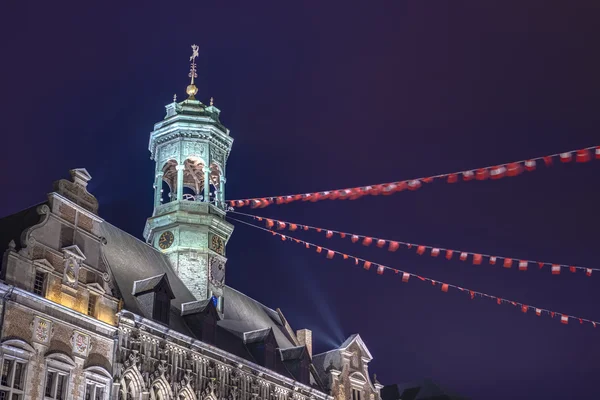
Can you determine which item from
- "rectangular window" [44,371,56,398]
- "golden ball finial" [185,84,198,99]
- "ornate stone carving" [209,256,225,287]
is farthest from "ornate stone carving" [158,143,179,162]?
"rectangular window" [44,371,56,398]

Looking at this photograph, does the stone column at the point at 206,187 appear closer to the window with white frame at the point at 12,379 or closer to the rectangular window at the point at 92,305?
the rectangular window at the point at 92,305

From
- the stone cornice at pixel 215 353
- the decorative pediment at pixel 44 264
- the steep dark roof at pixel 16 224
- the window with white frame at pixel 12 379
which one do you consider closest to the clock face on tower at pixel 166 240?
the stone cornice at pixel 215 353

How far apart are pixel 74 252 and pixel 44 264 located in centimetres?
157

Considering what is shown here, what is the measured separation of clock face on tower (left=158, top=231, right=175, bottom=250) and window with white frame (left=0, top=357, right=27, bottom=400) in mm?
17046

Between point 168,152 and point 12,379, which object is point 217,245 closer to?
point 168,152

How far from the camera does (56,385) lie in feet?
88.1

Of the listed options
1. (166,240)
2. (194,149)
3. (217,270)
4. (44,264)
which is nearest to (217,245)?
(217,270)

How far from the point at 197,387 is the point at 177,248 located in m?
10.1

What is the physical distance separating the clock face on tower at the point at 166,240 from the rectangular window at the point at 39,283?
14860 mm

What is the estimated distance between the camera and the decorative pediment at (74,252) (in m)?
28.9

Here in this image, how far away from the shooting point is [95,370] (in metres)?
28.7

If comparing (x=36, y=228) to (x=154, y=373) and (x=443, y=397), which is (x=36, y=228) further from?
(x=443, y=397)

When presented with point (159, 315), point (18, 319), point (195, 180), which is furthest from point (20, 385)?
point (195, 180)

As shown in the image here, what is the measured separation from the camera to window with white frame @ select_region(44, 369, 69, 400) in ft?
87.5
